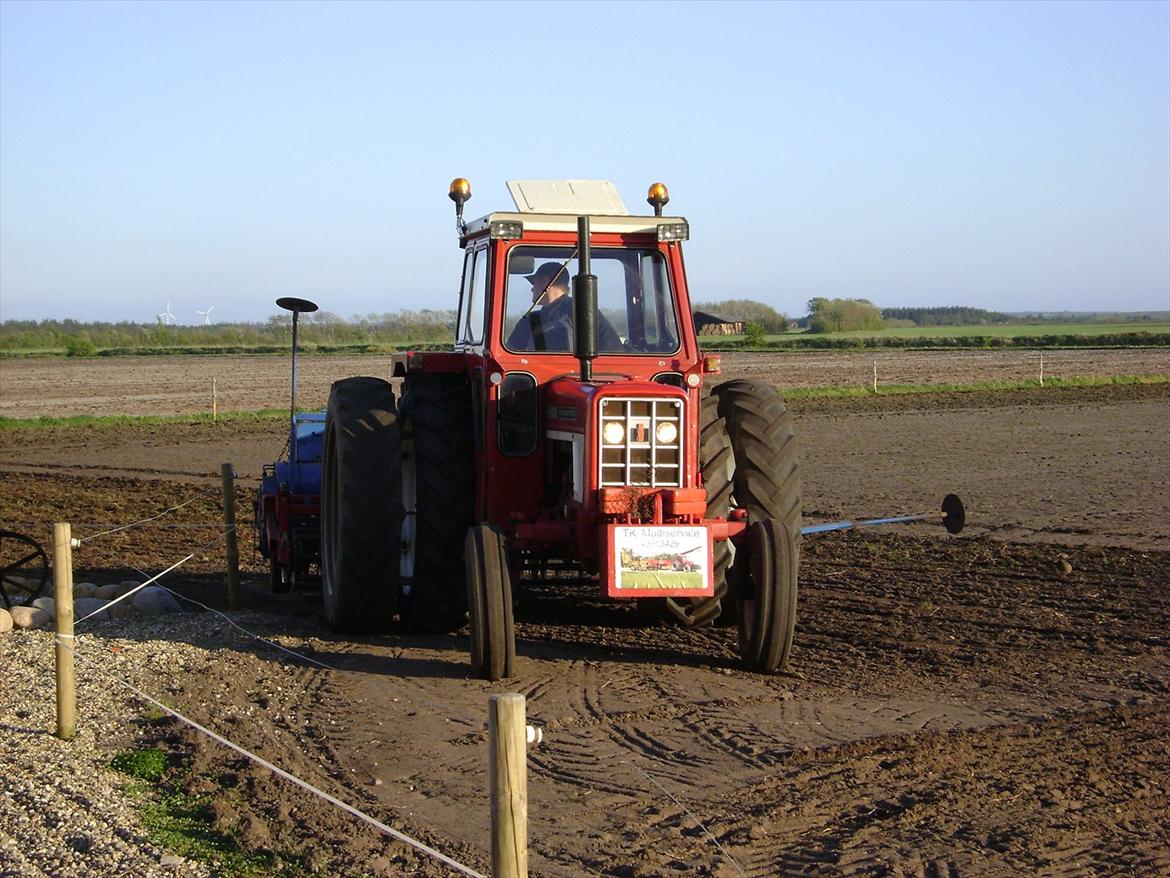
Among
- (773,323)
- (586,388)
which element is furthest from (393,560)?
(773,323)

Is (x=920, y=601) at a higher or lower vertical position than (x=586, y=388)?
lower

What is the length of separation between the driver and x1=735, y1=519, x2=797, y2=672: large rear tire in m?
1.69

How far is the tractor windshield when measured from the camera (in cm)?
871

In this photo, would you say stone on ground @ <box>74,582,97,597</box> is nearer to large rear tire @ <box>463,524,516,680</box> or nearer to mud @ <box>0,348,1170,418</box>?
large rear tire @ <box>463,524,516,680</box>

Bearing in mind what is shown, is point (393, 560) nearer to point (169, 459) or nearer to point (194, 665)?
point (194, 665)

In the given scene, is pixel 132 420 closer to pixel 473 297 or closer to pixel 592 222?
pixel 473 297

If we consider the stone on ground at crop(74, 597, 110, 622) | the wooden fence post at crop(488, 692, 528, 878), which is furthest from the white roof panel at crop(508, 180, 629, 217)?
the wooden fence post at crop(488, 692, 528, 878)

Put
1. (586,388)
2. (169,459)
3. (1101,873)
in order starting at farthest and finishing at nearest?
(169,459) → (586,388) → (1101,873)

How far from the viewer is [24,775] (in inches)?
247

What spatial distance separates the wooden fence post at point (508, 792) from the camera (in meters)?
3.51

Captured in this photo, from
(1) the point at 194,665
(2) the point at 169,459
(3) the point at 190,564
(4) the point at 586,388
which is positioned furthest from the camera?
(2) the point at 169,459

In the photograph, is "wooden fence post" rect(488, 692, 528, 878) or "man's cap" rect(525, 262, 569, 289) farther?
"man's cap" rect(525, 262, 569, 289)

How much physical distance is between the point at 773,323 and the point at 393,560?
94.6 metres

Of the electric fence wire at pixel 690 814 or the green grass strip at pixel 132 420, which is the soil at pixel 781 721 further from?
the green grass strip at pixel 132 420
